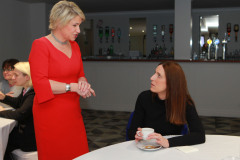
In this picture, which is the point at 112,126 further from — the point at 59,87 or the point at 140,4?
the point at 140,4

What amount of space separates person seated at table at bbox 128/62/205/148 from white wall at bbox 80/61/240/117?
3959mm

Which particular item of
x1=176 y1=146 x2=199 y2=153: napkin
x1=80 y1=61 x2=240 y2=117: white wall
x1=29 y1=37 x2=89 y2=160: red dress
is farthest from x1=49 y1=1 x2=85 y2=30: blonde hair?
x1=80 y1=61 x2=240 y2=117: white wall

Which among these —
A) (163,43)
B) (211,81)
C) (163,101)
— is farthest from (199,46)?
(163,101)

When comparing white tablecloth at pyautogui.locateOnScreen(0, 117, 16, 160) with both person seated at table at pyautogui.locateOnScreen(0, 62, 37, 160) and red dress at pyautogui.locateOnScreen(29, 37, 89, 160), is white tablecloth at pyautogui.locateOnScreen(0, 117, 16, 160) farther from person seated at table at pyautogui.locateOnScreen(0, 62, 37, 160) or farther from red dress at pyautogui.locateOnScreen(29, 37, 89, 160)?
red dress at pyautogui.locateOnScreen(29, 37, 89, 160)

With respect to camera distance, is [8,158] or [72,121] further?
[8,158]

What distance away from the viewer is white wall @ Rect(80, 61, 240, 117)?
5.55 meters

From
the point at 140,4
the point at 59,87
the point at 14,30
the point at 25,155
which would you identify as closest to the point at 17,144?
the point at 25,155

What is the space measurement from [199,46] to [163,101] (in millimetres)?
8100

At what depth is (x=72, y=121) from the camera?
6.26 ft

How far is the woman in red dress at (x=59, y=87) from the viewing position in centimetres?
177

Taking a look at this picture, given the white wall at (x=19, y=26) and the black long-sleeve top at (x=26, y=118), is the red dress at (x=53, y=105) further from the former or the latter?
the white wall at (x=19, y=26)

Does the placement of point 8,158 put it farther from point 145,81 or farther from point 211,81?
point 211,81

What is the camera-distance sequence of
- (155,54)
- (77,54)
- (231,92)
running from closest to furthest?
(77,54)
(231,92)
(155,54)

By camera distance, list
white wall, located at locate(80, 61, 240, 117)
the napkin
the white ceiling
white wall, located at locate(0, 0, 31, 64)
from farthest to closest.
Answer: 1. the white ceiling
2. white wall, located at locate(0, 0, 31, 64)
3. white wall, located at locate(80, 61, 240, 117)
4. the napkin
